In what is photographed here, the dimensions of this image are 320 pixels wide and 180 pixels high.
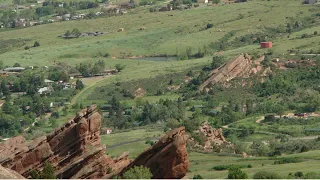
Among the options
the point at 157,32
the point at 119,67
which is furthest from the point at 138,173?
the point at 157,32

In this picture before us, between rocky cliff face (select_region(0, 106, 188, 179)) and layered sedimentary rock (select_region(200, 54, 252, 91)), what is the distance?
182 ft

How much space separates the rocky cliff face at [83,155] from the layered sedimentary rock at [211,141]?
18.6m

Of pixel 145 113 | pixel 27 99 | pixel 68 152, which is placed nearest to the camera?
pixel 68 152

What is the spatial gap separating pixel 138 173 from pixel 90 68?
273 feet

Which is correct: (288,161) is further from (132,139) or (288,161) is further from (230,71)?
(230,71)

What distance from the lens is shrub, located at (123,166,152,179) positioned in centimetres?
5884

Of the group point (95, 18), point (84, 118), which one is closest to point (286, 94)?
point (84, 118)

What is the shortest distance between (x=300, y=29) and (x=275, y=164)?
88975mm

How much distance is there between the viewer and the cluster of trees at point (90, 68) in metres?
141

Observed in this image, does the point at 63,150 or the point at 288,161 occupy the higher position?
the point at 63,150

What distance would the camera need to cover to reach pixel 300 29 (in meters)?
160

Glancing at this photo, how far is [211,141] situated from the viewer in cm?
8725

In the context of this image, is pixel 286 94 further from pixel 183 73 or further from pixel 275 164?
pixel 275 164

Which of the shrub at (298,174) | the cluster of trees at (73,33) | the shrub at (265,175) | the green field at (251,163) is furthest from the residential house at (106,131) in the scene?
the cluster of trees at (73,33)
